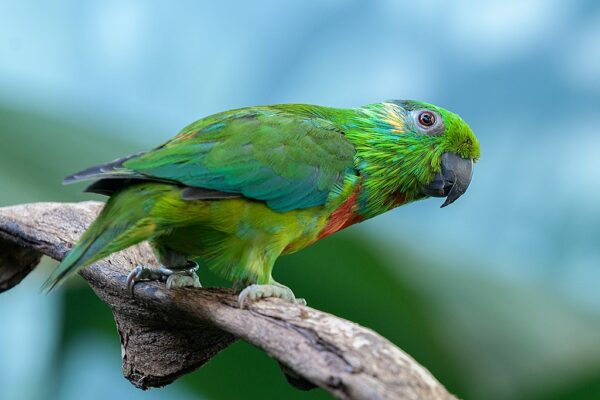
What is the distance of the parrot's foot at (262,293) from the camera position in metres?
3.03

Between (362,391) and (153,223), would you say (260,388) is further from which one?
(362,391)

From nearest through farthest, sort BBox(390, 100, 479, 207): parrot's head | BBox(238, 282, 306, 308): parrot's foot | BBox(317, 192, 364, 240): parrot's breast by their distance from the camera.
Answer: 1. BBox(238, 282, 306, 308): parrot's foot
2. BBox(317, 192, 364, 240): parrot's breast
3. BBox(390, 100, 479, 207): parrot's head

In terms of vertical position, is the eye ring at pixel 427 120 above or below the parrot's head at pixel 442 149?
above

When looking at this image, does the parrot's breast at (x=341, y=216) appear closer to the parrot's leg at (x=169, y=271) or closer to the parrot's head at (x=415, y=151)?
the parrot's head at (x=415, y=151)

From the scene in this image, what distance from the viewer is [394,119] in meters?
3.95

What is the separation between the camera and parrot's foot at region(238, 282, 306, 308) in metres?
3.03

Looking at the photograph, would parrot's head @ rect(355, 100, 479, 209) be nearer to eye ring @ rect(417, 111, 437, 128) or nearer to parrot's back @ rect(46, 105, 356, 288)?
eye ring @ rect(417, 111, 437, 128)

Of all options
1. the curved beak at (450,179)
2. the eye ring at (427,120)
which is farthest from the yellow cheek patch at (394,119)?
the curved beak at (450,179)

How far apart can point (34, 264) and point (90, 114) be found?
2283 mm

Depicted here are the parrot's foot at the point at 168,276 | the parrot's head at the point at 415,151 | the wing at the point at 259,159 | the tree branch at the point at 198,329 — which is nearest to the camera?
the tree branch at the point at 198,329

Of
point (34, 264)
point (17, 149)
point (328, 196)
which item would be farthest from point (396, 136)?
point (17, 149)

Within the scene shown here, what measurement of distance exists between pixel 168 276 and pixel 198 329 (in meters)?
0.30

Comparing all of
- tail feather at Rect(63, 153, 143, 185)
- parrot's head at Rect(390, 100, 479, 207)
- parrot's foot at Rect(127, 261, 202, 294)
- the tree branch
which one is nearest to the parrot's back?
tail feather at Rect(63, 153, 143, 185)

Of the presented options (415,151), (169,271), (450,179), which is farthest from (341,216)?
(169,271)
